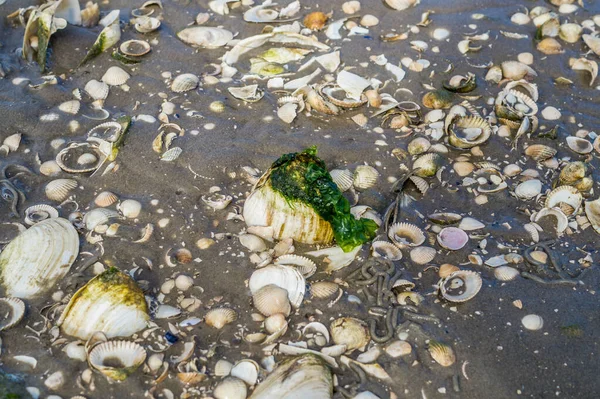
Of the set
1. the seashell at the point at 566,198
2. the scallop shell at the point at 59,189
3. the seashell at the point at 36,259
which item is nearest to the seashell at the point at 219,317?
the seashell at the point at 36,259

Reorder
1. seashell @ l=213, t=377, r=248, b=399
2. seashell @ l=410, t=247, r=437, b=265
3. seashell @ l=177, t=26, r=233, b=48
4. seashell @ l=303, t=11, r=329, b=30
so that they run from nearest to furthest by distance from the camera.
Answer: seashell @ l=213, t=377, r=248, b=399 < seashell @ l=410, t=247, r=437, b=265 < seashell @ l=177, t=26, r=233, b=48 < seashell @ l=303, t=11, r=329, b=30

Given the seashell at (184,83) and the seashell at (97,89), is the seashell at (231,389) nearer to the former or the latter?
the seashell at (184,83)

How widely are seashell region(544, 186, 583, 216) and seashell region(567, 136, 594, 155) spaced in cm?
54

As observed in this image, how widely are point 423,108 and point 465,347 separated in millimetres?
2260

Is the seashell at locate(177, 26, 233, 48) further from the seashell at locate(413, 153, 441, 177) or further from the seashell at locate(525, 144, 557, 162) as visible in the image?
the seashell at locate(525, 144, 557, 162)

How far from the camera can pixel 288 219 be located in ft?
13.1

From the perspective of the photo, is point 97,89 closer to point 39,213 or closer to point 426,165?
point 39,213

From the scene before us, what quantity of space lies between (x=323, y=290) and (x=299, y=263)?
0.25 m

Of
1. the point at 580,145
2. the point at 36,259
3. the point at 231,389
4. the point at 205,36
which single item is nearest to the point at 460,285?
the point at 231,389

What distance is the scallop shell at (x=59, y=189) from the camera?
4332 mm

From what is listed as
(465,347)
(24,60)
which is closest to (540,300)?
(465,347)

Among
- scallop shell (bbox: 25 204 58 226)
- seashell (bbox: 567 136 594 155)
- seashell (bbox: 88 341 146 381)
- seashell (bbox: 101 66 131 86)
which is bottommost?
seashell (bbox: 567 136 594 155)

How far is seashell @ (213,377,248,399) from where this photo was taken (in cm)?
323

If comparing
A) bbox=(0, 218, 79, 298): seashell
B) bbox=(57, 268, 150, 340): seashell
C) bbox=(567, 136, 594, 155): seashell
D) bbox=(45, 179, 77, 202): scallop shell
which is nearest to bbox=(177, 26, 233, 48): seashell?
bbox=(45, 179, 77, 202): scallop shell
